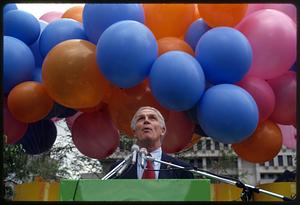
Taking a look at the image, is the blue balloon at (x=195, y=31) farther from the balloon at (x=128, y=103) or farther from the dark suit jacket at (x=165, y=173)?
the dark suit jacket at (x=165, y=173)

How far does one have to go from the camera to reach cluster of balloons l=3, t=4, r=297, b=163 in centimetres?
247

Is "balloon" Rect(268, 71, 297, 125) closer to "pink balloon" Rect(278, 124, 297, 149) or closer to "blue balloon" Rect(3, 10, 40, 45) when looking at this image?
"pink balloon" Rect(278, 124, 297, 149)

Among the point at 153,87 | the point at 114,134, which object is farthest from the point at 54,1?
the point at 114,134

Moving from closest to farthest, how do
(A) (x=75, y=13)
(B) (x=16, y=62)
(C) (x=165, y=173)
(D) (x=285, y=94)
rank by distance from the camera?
(C) (x=165, y=173)
(B) (x=16, y=62)
(D) (x=285, y=94)
(A) (x=75, y=13)

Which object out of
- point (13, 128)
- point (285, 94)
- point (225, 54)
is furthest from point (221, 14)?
point (13, 128)

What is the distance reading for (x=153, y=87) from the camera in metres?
2.55

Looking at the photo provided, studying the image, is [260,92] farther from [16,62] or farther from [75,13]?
[16,62]

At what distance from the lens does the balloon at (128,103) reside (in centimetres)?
280

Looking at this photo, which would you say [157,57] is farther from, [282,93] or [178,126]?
[282,93]

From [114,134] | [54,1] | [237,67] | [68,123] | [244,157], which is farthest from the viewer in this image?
[68,123]

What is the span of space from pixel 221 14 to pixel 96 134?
49.1 inches

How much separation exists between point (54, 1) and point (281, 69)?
1.77 metres

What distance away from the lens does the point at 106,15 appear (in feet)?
8.62

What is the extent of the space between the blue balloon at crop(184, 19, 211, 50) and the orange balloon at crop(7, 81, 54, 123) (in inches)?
38.7
